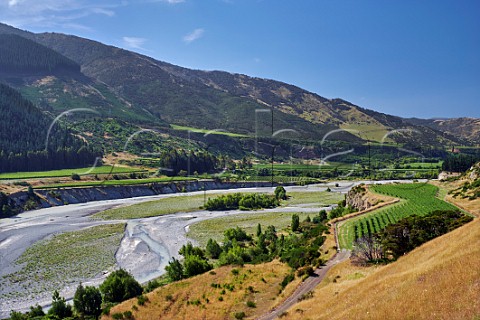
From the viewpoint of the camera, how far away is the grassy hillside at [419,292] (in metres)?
18.5

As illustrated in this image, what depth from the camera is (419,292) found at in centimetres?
2070

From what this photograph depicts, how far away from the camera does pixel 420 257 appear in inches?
1188

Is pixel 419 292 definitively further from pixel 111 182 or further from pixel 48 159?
pixel 48 159

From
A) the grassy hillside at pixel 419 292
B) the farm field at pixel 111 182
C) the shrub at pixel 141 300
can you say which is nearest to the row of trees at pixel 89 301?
the shrub at pixel 141 300

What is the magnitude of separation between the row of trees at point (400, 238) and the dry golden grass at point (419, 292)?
5.87m

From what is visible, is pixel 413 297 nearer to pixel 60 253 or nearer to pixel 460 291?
pixel 460 291

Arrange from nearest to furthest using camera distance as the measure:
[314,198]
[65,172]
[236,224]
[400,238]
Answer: [400,238] → [236,224] → [314,198] → [65,172]

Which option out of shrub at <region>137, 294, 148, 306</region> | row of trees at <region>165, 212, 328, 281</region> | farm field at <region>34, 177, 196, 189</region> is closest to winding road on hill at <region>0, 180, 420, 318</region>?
row of trees at <region>165, 212, 328, 281</region>

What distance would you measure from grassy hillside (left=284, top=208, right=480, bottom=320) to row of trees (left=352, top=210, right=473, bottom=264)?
A: 586 cm

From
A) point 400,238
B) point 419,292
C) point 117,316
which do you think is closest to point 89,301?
point 117,316

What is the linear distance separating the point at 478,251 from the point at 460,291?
4670mm

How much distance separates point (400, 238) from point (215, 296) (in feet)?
62.4

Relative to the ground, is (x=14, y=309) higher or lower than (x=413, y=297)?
lower

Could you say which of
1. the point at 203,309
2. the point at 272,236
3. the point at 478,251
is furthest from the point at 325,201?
the point at 478,251
